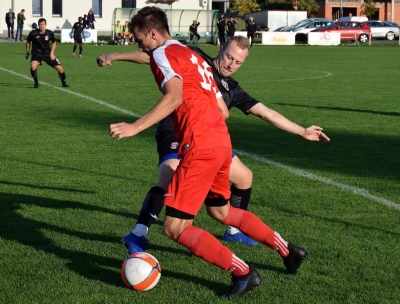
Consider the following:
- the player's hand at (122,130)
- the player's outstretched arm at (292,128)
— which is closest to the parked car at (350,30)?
the player's outstretched arm at (292,128)

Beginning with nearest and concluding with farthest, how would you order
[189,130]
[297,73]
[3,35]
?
[189,130], [297,73], [3,35]

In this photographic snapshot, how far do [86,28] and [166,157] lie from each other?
4535cm

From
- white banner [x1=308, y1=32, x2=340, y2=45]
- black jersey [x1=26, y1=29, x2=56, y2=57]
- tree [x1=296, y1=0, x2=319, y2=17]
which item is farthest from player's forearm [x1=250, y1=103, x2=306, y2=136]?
tree [x1=296, y1=0, x2=319, y2=17]

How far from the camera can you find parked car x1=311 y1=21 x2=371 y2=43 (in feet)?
168

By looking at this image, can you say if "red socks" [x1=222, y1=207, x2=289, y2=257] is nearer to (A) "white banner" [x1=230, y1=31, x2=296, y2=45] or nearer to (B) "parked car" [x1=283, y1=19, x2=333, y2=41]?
(A) "white banner" [x1=230, y1=31, x2=296, y2=45]

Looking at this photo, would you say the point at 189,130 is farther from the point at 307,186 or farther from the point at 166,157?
the point at 307,186

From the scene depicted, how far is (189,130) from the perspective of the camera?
4.68 meters

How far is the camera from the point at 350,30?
51156 mm

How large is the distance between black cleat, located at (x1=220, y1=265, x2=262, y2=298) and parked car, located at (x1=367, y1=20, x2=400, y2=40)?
174 feet

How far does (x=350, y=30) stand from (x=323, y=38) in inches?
104

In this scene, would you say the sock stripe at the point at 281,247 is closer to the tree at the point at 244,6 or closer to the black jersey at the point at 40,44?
the black jersey at the point at 40,44

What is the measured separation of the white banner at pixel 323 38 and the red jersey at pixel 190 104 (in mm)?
45225

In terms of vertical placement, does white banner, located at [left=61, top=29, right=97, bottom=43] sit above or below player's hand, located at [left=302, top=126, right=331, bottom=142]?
above

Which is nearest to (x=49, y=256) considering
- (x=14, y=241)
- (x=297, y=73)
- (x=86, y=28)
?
(x=14, y=241)
